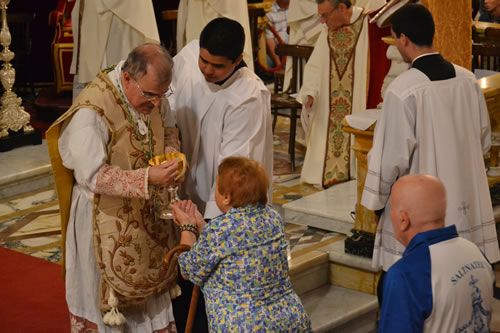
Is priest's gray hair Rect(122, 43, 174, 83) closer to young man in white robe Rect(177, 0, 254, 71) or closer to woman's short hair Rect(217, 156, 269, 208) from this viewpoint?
woman's short hair Rect(217, 156, 269, 208)

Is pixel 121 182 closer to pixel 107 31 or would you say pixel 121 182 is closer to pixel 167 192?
pixel 167 192

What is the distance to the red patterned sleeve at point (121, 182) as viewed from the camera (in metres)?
3.59

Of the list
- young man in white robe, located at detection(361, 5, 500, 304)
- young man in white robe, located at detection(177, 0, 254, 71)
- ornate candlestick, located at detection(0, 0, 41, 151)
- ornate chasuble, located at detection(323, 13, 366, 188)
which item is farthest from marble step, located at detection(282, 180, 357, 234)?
ornate candlestick, located at detection(0, 0, 41, 151)

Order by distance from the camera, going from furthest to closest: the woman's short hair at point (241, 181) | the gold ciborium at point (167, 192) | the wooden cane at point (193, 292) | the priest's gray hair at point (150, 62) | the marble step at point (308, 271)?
the marble step at point (308, 271)
the gold ciborium at point (167, 192)
the priest's gray hair at point (150, 62)
the wooden cane at point (193, 292)
the woman's short hair at point (241, 181)

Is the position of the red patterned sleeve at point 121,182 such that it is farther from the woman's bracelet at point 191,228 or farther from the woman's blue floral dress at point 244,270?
the woman's blue floral dress at point 244,270

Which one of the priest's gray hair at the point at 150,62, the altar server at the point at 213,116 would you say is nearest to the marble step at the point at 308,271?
the altar server at the point at 213,116

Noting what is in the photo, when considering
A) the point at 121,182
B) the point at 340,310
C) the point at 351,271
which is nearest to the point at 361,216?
the point at 351,271

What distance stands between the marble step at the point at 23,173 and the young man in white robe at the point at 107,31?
1214 millimetres

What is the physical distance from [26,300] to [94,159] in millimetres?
1720

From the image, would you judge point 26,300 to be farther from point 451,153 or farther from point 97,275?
point 451,153

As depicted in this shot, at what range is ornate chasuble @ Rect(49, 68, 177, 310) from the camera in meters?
3.69

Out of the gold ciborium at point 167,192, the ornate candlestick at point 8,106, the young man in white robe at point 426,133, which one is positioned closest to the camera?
the gold ciborium at point 167,192

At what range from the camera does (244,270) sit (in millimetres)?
3205

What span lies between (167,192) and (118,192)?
15.2 inches
